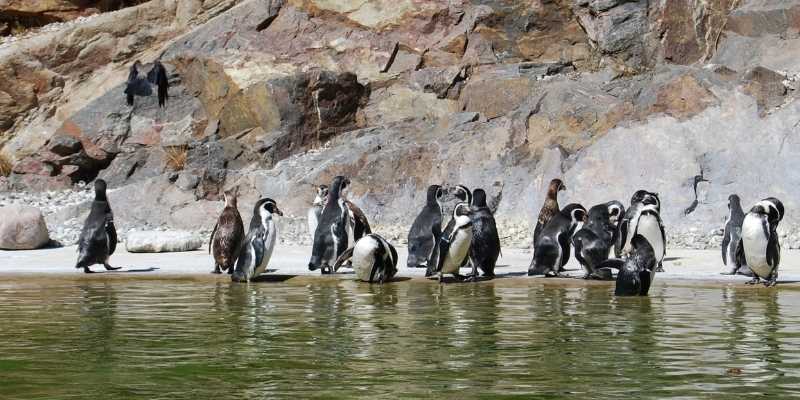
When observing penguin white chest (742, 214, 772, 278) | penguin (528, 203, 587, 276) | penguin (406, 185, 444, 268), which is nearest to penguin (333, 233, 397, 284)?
penguin (406, 185, 444, 268)

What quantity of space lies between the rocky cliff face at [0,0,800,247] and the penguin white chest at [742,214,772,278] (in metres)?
4.35

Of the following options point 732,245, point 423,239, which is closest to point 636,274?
point 732,245

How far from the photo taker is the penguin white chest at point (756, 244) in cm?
1273

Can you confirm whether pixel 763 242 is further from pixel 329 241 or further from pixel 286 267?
pixel 286 267

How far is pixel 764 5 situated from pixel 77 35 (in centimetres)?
1748

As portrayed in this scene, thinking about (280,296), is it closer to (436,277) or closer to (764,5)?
(436,277)

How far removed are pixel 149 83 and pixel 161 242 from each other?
1068cm

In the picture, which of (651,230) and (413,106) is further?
(413,106)

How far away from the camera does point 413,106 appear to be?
26125 mm

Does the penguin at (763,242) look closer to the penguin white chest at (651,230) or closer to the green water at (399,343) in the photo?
the green water at (399,343)

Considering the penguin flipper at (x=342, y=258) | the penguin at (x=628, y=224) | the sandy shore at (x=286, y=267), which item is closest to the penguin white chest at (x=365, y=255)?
the sandy shore at (x=286, y=267)

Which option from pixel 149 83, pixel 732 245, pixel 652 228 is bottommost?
pixel 732 245

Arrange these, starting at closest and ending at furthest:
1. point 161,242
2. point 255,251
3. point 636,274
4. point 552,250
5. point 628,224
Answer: point 636,274 → point 255,251 → point 552,250 → point 628,224 → point 161,242

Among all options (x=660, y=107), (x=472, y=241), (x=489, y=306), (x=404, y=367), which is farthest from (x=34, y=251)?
(x=404, y=367)
